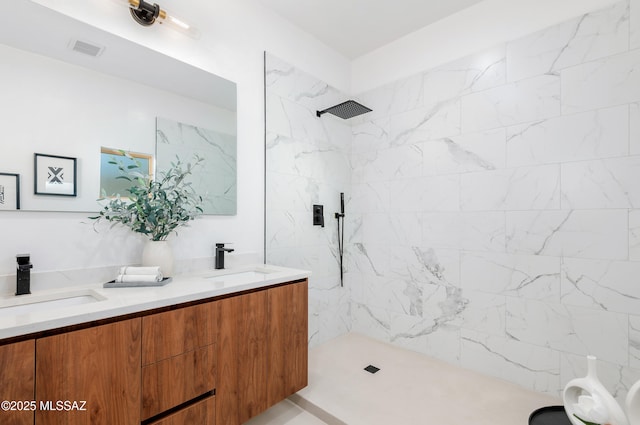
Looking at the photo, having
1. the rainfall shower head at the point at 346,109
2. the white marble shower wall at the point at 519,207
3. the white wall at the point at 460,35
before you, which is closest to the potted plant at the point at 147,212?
the rainfall shower head at the point at 346,109

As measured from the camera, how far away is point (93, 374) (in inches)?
40.9

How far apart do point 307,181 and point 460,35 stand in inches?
63.8

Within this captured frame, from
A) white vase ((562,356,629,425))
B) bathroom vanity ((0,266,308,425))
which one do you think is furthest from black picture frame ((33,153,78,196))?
white vase ((562,356,629,425))

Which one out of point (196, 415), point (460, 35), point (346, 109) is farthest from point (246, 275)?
point (460, 35)

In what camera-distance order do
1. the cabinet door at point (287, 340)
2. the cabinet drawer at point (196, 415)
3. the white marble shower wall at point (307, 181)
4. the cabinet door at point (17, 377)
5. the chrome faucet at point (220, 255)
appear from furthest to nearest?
1. the white marble shower wall at point (307, 181)
2. the chrome faucet at point (220, 255)
3. the cabinet door at point (287, 340)
4. the cabinet drawer at point (196, 415)
5. the cabinet door at point (17, 377)

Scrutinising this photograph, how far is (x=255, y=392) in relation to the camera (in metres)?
1.54

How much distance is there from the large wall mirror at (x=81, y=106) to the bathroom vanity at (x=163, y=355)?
593mm

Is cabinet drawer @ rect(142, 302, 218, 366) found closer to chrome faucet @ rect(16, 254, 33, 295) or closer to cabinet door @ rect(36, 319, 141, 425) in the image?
cabinet door @ rect(36, 319, 141, 425)

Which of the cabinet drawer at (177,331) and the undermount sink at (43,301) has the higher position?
the undermount sink at (43,301)

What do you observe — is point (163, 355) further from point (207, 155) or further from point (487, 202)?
point (487, 202)

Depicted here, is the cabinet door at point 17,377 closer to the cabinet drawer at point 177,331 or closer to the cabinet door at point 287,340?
the cabinet drawer at point 177,331

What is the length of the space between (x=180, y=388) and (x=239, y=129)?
155cm

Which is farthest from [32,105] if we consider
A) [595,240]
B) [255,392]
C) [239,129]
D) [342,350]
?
[595,240]

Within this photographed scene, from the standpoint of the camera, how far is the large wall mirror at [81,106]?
130cm
